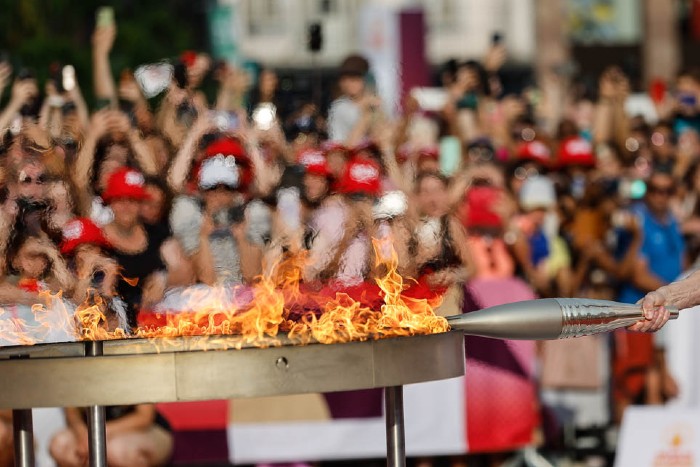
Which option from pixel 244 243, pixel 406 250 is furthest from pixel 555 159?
pixel 406 250

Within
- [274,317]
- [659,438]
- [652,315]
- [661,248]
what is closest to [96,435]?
[274,317]

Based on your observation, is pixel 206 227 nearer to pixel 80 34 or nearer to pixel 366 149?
pixel 366 149

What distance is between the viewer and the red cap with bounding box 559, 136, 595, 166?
1008 centimetres

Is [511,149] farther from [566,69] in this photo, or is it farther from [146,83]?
[566,69]

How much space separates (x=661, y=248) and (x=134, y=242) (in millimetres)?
3431

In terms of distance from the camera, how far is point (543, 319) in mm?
4379

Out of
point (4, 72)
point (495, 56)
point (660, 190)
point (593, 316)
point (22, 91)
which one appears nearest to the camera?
point (593, 316)

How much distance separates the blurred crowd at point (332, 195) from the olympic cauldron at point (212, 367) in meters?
0.70

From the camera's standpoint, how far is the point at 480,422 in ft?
26.3

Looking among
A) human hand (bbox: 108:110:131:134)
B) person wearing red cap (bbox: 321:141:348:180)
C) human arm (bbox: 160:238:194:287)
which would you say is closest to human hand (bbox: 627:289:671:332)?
human arm (bbox: 160:238:194:287)

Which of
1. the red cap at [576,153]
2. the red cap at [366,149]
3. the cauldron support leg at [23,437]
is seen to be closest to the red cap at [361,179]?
the red cap at [366,149]

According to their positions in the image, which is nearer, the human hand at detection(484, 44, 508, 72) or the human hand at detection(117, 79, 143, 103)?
the human hand at detection(117, 79, 143, 103)

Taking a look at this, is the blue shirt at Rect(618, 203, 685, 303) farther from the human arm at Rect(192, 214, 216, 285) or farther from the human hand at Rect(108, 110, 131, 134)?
the human hand at Rect(108, 110, 131, 134)

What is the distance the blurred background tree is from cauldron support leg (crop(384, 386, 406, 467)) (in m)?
7.25
